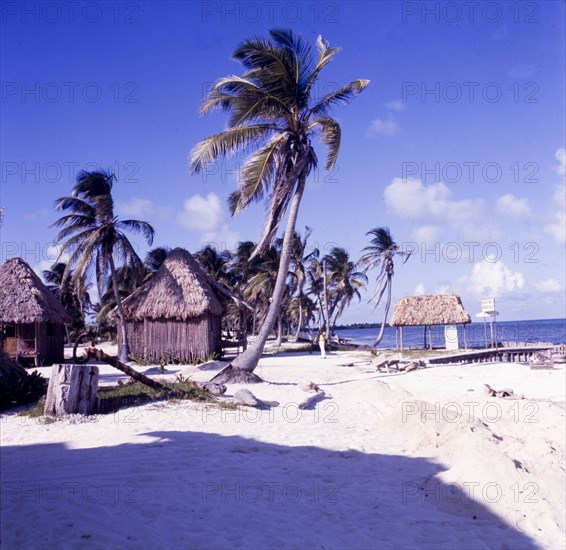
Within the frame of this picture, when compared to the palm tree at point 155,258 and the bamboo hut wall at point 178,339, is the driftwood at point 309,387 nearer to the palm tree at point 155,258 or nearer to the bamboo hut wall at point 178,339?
the bamboo hut wall at point 178,339

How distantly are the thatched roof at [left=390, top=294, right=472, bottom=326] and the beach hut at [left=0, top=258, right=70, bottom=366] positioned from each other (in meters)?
21.0

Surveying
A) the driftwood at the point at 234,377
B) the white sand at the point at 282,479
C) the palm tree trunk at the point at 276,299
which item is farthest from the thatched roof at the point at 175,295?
the white sand at the point at 282,479

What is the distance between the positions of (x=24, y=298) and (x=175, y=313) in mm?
5893

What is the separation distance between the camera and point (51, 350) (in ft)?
69.0

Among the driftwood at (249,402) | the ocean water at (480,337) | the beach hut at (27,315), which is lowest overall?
the ocean water at (480,337)

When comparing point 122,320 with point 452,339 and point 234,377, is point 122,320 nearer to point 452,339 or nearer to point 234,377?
point 234,377

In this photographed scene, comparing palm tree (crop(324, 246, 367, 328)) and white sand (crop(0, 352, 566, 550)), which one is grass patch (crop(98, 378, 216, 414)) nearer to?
white sand (crop(0, 352, 566, 550))

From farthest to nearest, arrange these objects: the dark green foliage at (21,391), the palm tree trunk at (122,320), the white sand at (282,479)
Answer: the palm tree trunk at (122,320) < the dark green foliage at (21,391) < the white sand at (282,479)

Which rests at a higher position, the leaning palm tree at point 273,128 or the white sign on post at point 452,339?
the leaning palm tree at point 273,128

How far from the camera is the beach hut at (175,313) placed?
2078cm

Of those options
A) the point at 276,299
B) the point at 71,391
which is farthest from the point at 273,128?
the point at 71,391

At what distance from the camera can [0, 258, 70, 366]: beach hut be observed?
772 inches

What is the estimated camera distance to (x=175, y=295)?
2086 centimetres

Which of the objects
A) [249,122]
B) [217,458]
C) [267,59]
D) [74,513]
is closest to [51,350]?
[249,122]
